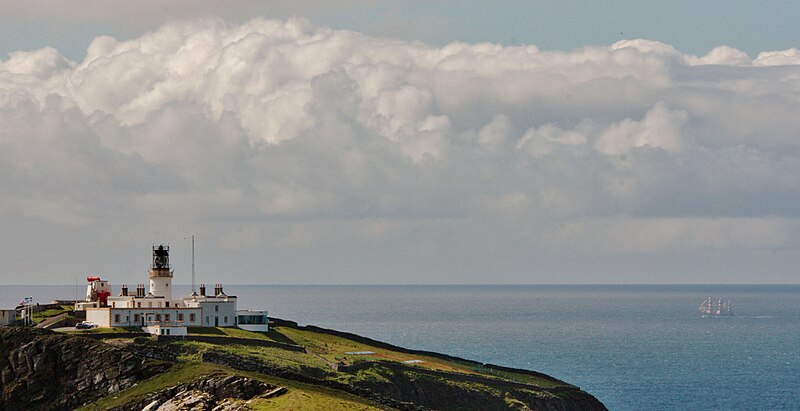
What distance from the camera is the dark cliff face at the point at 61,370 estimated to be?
375ft

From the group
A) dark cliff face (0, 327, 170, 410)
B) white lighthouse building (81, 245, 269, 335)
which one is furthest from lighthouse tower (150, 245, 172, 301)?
dark cliff face (0, 327, 170, 410)

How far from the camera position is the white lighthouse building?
13688 centimetres

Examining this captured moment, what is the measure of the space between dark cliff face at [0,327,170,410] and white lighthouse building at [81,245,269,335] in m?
15.9

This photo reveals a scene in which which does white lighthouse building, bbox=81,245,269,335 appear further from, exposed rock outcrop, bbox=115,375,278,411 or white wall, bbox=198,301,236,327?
exposed rock outcrop, bbox=115,375,278,411

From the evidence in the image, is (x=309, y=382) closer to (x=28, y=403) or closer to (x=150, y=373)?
(x=150, y=373)

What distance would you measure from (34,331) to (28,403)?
9119mm

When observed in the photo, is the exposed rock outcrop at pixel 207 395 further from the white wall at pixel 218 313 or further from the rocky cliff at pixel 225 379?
the white wall at pixel 218 313

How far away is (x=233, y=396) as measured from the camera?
3986 inches

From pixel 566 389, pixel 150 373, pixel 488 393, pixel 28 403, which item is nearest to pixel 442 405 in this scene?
pixel 488 393

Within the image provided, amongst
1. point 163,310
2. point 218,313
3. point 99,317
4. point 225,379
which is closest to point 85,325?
point 99,317

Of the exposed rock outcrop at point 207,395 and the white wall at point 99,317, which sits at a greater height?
the white wall at point 99,317

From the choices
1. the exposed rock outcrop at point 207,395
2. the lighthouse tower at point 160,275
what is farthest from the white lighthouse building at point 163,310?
the exposed rock outcrop at point 207,395

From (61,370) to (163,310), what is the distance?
22365 millimetres

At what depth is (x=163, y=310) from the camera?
13862 centimetres
